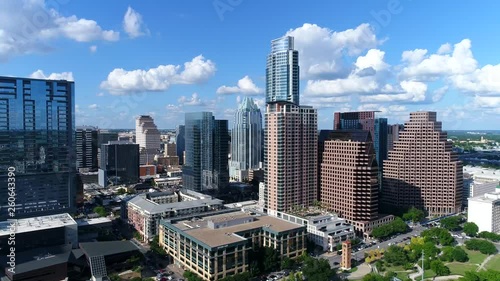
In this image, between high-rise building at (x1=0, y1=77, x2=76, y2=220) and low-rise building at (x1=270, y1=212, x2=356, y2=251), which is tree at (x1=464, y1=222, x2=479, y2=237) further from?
high-rise building at (x1=0, y1=77, x2=76, y2=220)

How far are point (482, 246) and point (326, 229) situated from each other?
24.0 metres

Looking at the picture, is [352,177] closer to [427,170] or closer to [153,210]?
[427,170]

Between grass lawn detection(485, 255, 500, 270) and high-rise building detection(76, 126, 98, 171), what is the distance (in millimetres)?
128048

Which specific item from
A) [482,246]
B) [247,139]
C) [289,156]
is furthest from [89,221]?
[247,139]

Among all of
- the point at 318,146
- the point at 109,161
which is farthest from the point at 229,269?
the point at 109,161

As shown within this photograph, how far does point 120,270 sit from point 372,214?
4447 centimetres

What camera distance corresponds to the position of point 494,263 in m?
56.1

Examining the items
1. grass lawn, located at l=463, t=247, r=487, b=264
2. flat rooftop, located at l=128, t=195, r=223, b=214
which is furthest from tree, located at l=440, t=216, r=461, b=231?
flat rooftop, located at l=128, t=195, r=223, b=214

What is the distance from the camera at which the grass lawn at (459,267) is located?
5281 centimetres

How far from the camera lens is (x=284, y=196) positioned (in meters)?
74.1

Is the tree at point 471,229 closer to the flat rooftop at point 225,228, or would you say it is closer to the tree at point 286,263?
the flat rooftop at point 225,228

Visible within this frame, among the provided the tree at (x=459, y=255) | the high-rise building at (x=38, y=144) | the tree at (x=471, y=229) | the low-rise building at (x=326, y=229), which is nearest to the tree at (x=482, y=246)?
the tree at (x=459, y=255)

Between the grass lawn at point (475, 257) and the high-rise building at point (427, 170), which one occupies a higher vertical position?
the high-rise building at point (427, 170)

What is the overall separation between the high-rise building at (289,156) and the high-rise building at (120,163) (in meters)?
66.5
